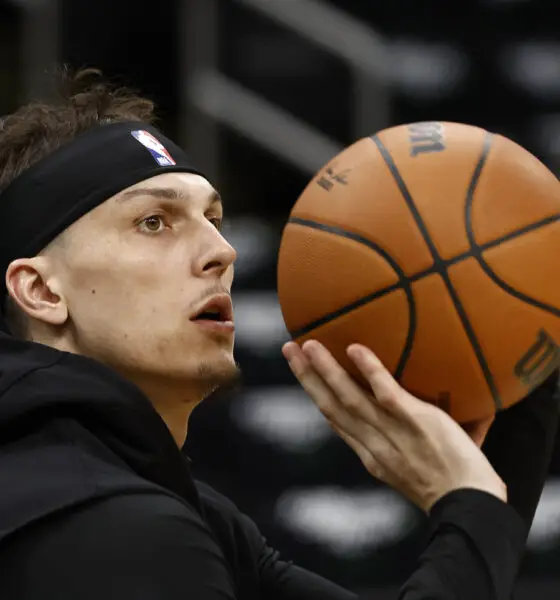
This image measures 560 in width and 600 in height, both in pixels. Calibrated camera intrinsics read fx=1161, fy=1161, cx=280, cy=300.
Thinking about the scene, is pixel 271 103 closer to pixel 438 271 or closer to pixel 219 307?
pixel 219 307

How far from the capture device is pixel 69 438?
6.19 feet

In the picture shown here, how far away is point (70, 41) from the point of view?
521cm

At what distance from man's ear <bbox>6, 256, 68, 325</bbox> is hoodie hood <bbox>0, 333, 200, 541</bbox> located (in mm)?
193

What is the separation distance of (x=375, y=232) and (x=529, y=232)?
0.90 ft

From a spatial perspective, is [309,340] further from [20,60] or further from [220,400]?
[20,60]

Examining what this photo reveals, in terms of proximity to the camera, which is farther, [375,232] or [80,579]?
[375,232]

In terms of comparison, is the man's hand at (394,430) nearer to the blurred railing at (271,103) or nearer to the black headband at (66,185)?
the black headband at (66,185)

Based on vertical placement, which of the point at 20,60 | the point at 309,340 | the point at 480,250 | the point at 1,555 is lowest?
the point at 20,60

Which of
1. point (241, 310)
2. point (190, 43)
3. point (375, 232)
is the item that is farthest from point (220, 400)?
Answer: point (375, 232)

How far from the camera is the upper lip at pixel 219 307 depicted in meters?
2.26

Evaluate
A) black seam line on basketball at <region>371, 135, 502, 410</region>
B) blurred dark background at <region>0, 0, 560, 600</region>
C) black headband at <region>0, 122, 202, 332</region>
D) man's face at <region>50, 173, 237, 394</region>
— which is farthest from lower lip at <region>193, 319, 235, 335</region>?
blurred dark background at <region>0, 0, 560, 600</region>

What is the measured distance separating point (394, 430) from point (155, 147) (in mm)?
815

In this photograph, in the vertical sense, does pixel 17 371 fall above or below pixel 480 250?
below

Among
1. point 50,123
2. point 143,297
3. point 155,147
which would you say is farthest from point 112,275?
point 50,123
